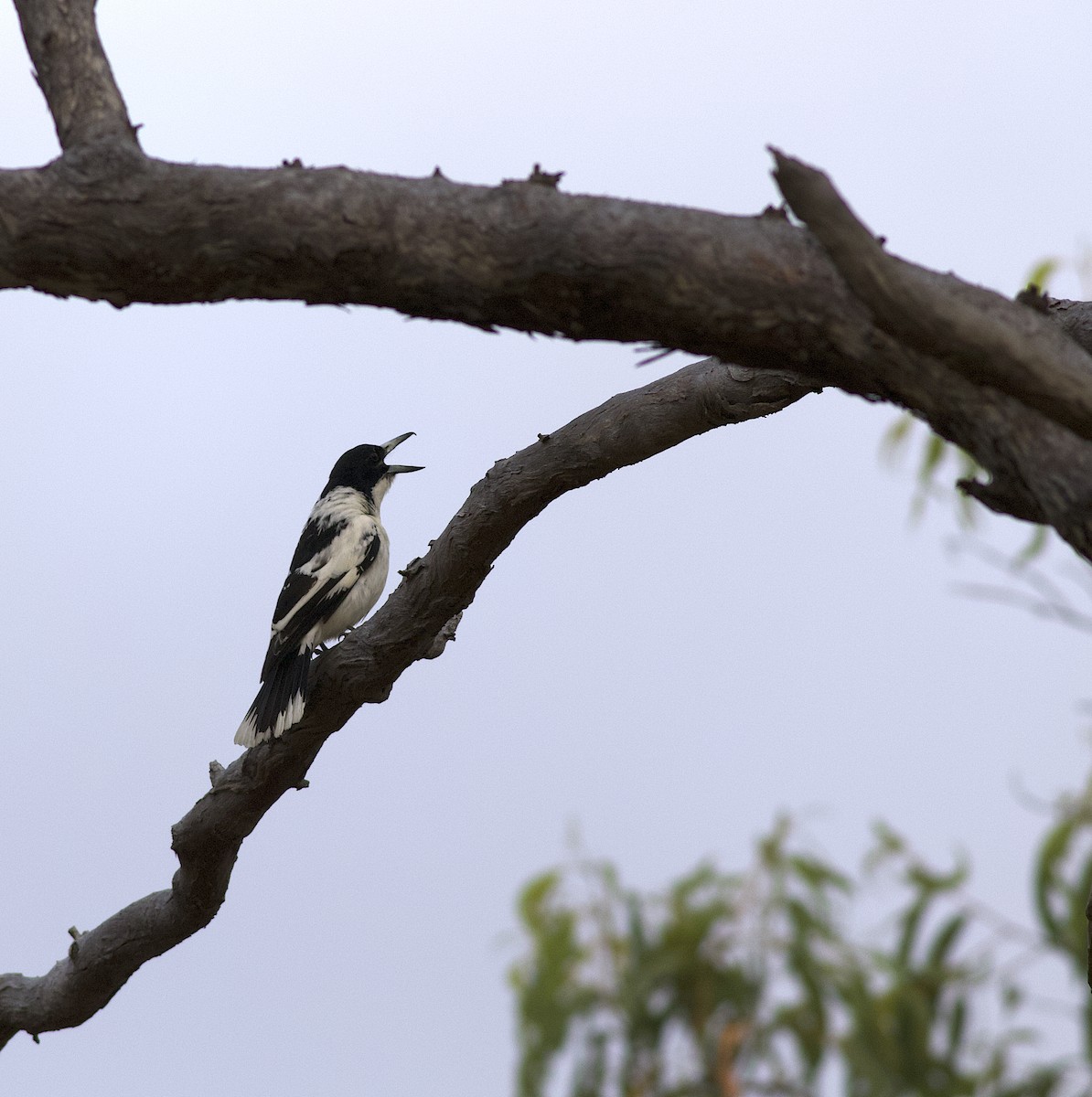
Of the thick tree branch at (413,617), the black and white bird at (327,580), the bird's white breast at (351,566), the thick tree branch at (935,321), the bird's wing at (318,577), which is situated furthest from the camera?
the bird's white breast at (351,566)

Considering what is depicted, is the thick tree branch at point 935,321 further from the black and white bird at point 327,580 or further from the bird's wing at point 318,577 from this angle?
the bird's wing at point 318,577

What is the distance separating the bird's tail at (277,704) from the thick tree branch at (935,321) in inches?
85.6

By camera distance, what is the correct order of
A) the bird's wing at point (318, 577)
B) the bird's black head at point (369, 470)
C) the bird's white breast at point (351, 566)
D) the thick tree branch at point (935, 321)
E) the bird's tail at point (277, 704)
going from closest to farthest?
the thick tree branch at point (935, 321)
the bird's tail at point (277, 704)
the bird's wing at point (318, 577)
the bird's white breast at point (351, 566)
the bird's black head at point (369, 470)

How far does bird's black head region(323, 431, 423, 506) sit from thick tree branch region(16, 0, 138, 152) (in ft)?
10.1

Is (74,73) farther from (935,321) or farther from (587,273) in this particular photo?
(935,321)

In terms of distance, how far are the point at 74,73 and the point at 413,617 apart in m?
1.58

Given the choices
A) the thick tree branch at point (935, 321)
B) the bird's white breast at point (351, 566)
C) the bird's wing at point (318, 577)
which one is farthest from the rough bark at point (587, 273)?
the bird's white breast at point (351, 566)

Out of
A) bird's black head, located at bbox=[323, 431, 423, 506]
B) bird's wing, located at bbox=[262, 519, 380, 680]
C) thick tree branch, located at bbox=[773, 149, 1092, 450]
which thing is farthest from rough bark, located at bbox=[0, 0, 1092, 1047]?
bird's black head, located at bbox=[323, 431, 423, 506]

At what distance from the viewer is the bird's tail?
3.55m

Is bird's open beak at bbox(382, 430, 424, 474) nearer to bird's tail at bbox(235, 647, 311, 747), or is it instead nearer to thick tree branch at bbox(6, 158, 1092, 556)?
bird's tail at bbox(235, 647, 311, 747)

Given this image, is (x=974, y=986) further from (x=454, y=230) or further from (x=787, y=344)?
(x=454, y=230)

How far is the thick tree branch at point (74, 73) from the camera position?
1.92m

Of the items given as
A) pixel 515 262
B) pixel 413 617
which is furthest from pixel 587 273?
pixel 413 617

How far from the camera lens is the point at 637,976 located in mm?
3963
